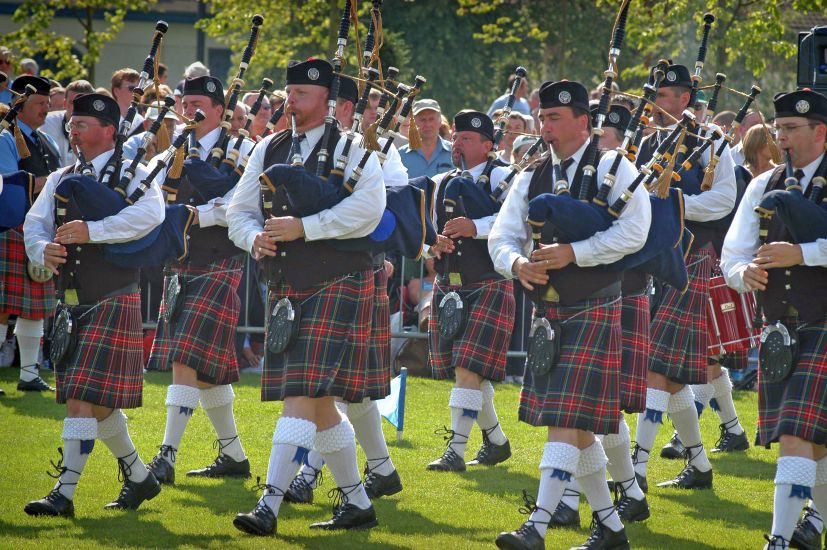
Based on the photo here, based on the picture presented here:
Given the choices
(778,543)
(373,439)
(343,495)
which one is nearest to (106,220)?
(343,495)

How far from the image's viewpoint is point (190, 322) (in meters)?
6.24

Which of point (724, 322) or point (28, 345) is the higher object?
point (724, 322)

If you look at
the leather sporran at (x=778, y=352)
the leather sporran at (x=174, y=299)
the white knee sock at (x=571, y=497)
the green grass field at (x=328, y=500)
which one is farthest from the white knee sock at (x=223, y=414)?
the leather sporran at (x=778, y=352)

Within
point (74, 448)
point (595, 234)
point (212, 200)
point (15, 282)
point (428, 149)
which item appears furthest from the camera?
point (428, 149)

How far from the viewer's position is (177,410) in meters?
6.21

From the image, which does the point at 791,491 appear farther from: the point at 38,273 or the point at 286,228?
the point at 38,273

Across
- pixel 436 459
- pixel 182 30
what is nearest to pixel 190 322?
pixel 436 459

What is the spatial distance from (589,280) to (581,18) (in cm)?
1715

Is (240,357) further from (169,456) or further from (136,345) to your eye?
(136,345)

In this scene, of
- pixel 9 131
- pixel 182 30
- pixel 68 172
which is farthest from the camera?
pixel 182 30

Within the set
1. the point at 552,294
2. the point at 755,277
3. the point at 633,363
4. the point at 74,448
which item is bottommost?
the point at 74,448

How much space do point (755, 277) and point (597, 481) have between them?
994 mm

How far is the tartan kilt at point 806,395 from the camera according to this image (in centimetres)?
467

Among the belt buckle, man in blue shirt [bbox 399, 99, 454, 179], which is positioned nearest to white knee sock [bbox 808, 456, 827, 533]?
the belt buckle
